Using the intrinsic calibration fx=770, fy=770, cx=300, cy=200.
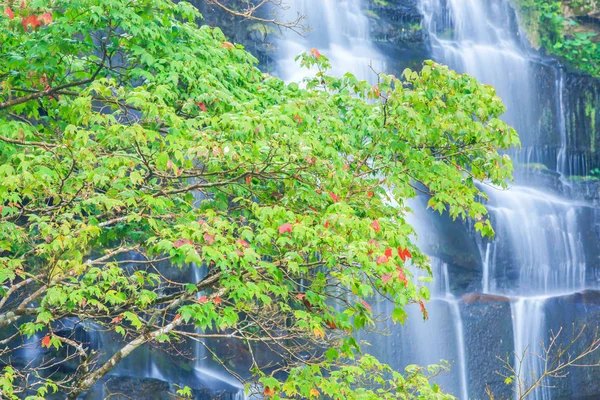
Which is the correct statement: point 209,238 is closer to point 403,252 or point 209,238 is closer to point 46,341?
point 403,252

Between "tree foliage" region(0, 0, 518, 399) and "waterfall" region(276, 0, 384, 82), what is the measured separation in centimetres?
Answer: 849

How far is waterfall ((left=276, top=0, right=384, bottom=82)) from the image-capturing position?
16.3 m

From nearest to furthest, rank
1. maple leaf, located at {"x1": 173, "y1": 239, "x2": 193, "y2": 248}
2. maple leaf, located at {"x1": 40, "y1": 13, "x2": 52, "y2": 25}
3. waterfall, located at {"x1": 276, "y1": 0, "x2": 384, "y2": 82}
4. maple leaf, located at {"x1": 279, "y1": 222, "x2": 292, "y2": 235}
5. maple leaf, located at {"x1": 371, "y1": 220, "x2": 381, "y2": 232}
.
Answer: maple leaf, located at {"x1": 173, "y1": 239, "x2": 193, "y2": 248}
maple leaf, located at {"x1": 279, "y1": 222, "x2": 292, "y2": 235}
maple leaf, located at {"x1": 371, "y1": 220, "x2": 381, "y2": 232}
maple leaf, located at {"x1": 40, "y1": 13, "x2": 52, "y2": 25}
waterfall, located at {"x1": 276, "y1": 0, "x2": 384, "y2": 82}

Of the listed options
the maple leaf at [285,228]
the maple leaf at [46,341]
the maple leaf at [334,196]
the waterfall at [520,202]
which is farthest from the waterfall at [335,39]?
the maple leaf at [285,228]

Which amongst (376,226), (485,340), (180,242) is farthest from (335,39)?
(180,242)

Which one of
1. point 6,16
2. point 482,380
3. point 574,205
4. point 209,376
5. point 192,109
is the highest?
point 6,16

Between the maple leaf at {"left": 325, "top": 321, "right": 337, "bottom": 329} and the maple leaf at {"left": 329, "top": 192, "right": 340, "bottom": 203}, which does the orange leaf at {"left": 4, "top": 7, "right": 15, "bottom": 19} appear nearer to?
the maple leaf at {"left": 329, "top": 192, "right": 340, "bottom": 203}

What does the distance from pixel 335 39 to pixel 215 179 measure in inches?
439

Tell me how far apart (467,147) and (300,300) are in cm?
240

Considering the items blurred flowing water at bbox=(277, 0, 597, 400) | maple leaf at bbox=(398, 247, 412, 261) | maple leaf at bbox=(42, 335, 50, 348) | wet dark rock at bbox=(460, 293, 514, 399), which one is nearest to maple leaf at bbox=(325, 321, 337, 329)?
maple leaf at bbox=(398, 247, 412, 261)

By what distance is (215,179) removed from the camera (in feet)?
21.8

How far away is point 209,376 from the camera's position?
43.7 ft

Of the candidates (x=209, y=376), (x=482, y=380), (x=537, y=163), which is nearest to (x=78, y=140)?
(x=209, y=376)

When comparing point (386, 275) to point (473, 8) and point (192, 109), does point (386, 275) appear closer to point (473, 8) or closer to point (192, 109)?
point (192, 109)
